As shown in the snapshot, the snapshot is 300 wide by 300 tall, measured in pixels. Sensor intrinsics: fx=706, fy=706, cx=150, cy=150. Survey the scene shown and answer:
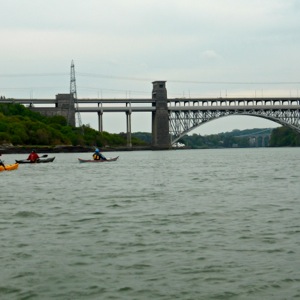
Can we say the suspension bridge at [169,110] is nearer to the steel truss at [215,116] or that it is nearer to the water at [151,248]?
the steel truss at [215,116]

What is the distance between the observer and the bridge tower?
125 metres

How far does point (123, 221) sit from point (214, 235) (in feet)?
11.2

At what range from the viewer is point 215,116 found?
11412 cm

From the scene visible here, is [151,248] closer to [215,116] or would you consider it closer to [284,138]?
[215,116]

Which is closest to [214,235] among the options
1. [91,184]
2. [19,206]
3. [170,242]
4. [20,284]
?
[170,242]

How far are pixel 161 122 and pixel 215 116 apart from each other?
45.8 ft

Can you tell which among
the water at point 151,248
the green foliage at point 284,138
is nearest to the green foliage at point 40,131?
the green foliage at point 284,138

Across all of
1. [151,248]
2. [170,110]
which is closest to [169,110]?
[170,110]

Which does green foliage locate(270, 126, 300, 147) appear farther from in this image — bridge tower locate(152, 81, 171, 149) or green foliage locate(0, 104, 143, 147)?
green foliage locate(0, 104, 143, 147)

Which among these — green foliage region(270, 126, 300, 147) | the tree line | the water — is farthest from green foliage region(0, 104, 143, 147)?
the water

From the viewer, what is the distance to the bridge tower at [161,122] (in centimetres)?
12525

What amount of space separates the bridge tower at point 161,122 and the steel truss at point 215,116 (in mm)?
2928

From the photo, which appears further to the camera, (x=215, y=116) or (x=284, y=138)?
(x=284, y=138)

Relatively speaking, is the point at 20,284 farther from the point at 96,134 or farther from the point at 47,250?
the point at 96,134
